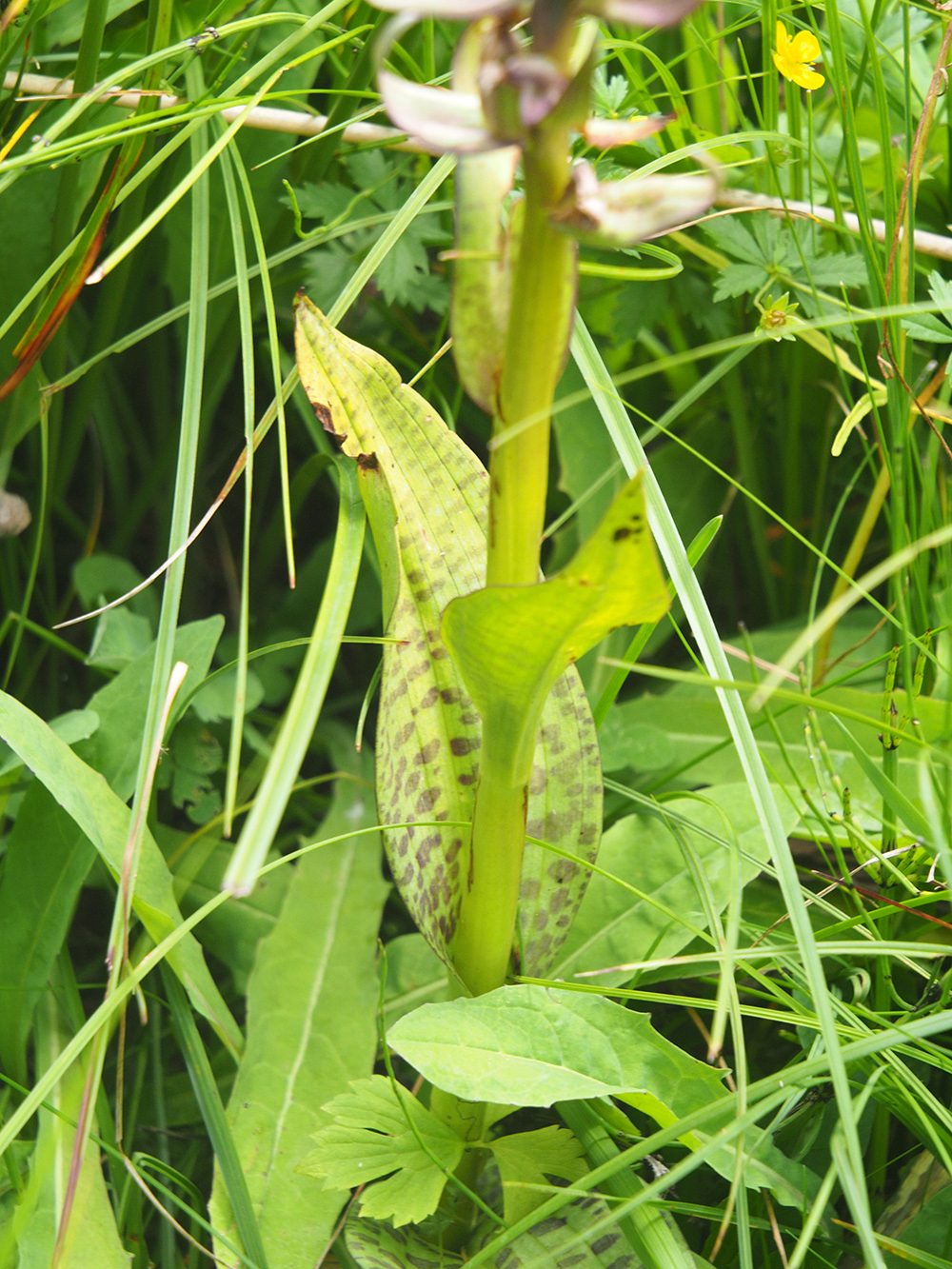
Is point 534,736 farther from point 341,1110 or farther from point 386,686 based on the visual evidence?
point 341,1110

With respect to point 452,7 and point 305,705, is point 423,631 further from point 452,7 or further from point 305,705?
point 452,7

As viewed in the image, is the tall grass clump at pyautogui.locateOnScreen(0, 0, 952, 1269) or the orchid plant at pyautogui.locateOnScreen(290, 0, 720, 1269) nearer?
the orchid plant at pyautogui.locateOnScreen(290, 0, 720, 1269)

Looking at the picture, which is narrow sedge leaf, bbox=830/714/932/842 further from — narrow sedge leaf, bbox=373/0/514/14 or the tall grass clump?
narrow sedge leaf, bbox=373/0/514/14

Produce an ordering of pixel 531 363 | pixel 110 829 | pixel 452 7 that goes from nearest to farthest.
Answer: pixel 452 7, pixel 531 363, pixel 110 829

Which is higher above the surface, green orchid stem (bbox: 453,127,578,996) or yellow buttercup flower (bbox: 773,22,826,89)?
yellow buttercup flower (bbox: 773,22,826,89)

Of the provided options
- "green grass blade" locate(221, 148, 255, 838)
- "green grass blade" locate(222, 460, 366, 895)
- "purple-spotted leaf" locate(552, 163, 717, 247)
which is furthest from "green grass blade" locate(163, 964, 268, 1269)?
"purple-spotted leaf" locate(552, 163, 717, 247)

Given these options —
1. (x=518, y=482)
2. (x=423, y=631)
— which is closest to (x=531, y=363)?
(x=518, y=482)
